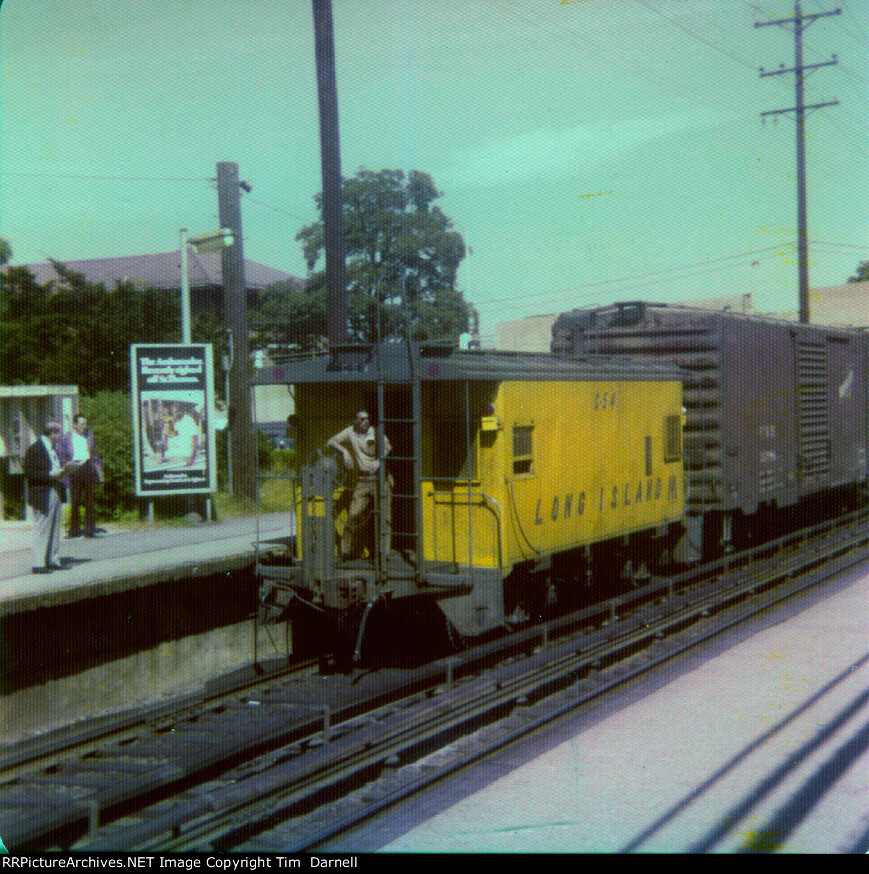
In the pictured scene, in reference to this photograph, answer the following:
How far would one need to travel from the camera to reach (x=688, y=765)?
293 inches

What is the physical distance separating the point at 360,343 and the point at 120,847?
499 centimetres

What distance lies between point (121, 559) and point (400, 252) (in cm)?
903

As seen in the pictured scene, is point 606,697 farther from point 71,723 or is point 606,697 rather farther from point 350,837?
point 71,723

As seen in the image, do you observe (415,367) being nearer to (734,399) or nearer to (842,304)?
(734,399)

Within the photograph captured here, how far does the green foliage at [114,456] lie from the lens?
16.8 m

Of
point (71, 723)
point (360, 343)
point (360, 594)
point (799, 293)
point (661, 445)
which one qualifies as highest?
point (799, 293)

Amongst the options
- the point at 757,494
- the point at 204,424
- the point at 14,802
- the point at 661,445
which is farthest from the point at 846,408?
the point at 14,802

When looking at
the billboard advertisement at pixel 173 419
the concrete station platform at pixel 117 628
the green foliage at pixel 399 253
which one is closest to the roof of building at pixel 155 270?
the green foliage at pixel 399 253

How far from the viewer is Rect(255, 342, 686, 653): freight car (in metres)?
9.38

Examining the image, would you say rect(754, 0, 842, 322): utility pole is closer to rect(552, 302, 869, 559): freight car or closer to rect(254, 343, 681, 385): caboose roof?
rect(552, 302, 869, 559): freight car

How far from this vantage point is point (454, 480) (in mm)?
9531

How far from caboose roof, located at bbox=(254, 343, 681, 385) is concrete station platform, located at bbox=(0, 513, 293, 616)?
160 centimetres

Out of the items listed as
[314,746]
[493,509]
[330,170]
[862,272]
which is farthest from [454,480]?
[862,272]

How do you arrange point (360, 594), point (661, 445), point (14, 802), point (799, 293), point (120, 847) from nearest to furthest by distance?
point (120, 847)
point (14, 802)
point (360, 594)
point (661, 445)
point (799, 293)
